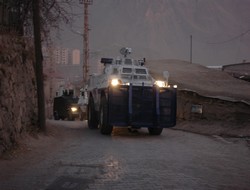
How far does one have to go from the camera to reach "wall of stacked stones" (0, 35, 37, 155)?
12.1m

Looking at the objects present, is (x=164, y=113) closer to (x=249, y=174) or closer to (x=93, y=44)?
(x=249, y=174)

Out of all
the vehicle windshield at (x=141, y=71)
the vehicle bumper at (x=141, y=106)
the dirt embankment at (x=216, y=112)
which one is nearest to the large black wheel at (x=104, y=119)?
the vehicle bumper at (x=141, y=106)

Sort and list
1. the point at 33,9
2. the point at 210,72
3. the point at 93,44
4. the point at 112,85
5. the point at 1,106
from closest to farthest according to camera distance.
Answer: the point at 1,106 < the point at 33,9 < the point at 112,85 < the point at 210,72 < the point at 93,44

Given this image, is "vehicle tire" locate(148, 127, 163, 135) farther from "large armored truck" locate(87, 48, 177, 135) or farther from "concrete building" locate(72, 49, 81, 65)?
"concrete building" locate(72, 49, 81, 65)

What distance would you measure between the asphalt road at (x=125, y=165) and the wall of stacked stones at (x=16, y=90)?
62 cm

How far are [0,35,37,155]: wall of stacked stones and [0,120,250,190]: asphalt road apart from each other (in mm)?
624

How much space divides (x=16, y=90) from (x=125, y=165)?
15.8 ft

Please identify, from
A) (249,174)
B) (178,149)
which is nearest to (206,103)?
(178,149)

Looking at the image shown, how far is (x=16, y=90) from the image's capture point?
1372 cm

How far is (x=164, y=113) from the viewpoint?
18219 millimetres

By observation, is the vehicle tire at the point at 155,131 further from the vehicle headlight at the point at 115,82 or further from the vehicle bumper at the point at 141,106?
the vehicle headlight at the point at 115,82

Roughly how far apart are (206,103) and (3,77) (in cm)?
1253

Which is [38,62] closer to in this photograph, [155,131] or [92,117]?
[155,131]

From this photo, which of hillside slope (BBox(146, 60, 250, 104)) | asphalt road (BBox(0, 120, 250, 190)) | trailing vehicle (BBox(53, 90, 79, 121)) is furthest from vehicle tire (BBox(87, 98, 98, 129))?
trailing vehicle (BBox(53, 90, 79, 121))
